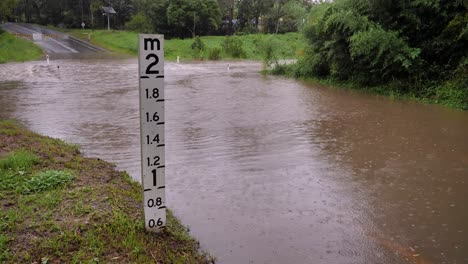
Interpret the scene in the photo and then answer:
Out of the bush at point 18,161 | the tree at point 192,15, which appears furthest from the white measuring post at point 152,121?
the tree at point 192,15

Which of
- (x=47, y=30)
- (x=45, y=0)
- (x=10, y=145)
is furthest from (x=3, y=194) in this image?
(x=45, y=0)

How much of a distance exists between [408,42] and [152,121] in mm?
15847

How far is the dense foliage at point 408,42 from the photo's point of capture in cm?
1572

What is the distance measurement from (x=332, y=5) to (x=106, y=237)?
18756 millimetres

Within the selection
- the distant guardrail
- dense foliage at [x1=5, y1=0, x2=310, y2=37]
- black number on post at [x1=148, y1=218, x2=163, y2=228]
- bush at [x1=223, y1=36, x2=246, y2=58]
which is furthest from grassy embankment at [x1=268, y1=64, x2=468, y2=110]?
the distant guardrail

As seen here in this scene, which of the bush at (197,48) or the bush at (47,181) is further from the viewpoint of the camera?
the bush at (197,48)

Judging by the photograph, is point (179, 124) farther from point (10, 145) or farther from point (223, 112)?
point (10, 145)

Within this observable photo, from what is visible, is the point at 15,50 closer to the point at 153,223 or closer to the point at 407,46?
the point at 407,46

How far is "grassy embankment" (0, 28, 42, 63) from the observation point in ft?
116

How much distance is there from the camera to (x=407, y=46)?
53.6 feet

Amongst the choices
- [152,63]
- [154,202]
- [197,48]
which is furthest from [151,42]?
[197,48]

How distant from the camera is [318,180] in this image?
7238mm

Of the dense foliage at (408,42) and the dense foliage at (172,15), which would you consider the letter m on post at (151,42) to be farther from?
the dense foliage at (172,15)

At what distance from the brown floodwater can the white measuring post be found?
3.55ft
